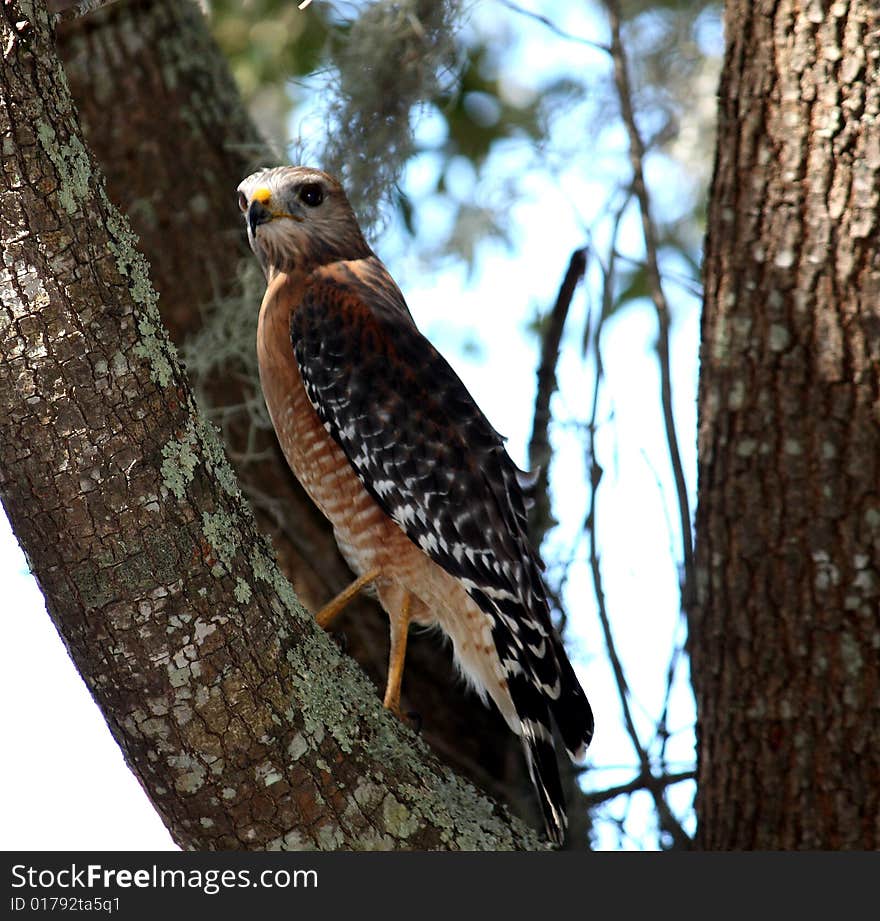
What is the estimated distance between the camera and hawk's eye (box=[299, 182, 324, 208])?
355 centimetres

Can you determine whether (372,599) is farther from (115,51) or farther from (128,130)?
(115,51)

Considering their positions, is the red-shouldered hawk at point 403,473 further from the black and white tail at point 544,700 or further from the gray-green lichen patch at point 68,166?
the gray-green lichen patch at point 68,166

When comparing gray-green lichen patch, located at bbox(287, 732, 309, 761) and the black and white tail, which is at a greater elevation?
the black and white tail

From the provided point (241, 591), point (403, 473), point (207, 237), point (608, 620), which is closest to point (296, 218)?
point (207, 237)

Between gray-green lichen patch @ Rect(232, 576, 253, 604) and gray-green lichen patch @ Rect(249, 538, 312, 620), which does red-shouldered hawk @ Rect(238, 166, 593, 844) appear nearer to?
gray-green lichen patch @ Rect(249, 538, 312, 620)

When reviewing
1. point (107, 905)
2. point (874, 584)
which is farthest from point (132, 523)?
point (874, 584)

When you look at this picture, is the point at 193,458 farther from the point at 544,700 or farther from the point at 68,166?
the point at 544,700

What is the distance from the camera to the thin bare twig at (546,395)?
145 inches

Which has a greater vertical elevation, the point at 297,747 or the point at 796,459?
the point at 796,459

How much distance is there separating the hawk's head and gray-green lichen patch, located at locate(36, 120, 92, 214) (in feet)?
4.73

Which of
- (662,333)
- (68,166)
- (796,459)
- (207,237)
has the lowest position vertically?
(68,166)

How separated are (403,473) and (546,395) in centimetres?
79

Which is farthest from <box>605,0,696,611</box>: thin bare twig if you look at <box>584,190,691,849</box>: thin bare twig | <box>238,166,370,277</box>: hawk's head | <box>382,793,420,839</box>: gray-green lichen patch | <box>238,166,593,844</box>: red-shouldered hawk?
<box>382,793,420,839</box>: gray-green lichen patch

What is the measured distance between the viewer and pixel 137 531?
197cm
